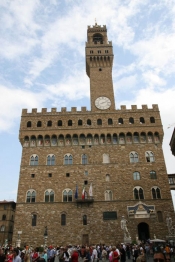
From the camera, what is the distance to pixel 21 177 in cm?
3331

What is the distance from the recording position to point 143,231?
3172 centimetres

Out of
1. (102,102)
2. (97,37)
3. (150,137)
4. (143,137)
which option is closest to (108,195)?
(143,137)

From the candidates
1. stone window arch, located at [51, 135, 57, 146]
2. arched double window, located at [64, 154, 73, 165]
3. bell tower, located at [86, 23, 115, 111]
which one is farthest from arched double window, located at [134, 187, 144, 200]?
stone window arch, located at [51, 135, 57, 146]

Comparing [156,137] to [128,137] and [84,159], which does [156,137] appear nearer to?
[128,137]

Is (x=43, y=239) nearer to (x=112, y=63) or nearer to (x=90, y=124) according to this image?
(x=90, y=124)

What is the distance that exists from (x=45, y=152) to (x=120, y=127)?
10.8 meters

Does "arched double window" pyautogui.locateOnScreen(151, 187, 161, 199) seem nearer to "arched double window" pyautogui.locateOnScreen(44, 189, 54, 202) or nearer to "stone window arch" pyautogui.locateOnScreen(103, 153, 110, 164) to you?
→ "stone window arch" pyautogui.locateOnScreen(103, 153, 110, 164)

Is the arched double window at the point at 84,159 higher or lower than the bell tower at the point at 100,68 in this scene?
lower

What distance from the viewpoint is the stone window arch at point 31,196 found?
32.3 metres

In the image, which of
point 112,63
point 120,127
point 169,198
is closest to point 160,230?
point 169,198

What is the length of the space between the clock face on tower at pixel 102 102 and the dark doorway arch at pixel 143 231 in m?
16.5

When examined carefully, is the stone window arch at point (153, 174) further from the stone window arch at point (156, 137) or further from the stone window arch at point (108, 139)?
the stone window arch at point (108, 139)

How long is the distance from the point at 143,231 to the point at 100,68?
24.5m

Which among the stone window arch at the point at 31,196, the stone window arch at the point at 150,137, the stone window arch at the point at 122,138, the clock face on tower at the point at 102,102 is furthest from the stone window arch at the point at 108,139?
the stone window arch at the point at 31,196
